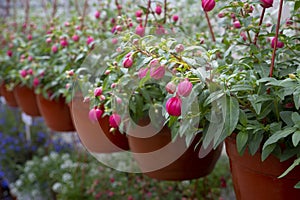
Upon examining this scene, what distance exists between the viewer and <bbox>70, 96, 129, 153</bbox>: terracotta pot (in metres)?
0.90

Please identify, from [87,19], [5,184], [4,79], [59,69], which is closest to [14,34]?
[4,79]

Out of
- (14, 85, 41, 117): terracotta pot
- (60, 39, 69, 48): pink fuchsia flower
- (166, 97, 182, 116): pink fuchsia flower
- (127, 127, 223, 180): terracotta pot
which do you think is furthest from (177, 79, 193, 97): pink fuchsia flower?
(14, 85, 41, 117): terracotta pot

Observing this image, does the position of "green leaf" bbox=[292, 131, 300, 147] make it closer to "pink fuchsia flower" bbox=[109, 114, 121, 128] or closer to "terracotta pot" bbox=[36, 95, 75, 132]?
"pink fuchsia flower" bbox=[109, 114, 121, 128]

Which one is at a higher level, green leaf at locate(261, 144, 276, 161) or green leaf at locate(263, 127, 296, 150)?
green leaf at locate(263, 127, 296, 150)

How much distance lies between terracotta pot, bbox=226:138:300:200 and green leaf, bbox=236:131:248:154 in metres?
0.05

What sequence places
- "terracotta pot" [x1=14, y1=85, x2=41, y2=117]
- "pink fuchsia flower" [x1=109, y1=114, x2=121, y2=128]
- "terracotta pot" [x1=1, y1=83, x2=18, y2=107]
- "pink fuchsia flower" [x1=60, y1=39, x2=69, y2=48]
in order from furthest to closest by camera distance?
"terracotta pot" [x1=1, y1=83, x2=18, y2=107]
"terracotta pot" [x1=14, y1=85, x2=41, y2=117]
"pink fuchsia flower" [x1=60, y1=39, x2=69, y2=48]
"pink fuchsia flower" [x1=109, y1=114, x2=121, y2=128]

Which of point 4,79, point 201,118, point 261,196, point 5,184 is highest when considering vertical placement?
point 201,118

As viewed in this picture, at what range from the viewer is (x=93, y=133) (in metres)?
0.91

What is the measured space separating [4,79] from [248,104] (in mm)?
1137

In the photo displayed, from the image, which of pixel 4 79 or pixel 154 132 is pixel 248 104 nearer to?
pixel 154 132

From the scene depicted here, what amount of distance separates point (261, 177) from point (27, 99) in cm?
103

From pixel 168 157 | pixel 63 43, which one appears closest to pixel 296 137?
pixel 168 157

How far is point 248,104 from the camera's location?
66cm

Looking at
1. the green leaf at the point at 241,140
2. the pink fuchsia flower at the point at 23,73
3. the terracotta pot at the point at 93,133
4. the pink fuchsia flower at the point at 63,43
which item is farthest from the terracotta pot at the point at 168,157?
the pink fuchsia flower at the point at 23,73
